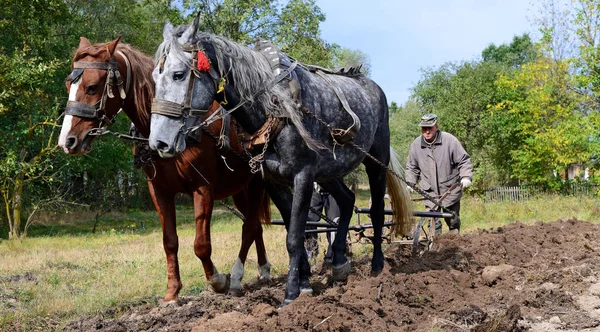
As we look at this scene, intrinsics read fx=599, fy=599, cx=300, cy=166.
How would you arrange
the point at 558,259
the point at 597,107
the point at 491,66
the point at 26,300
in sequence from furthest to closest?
the point at 491,66 < the point at 597,107 < the point at 558,259 < the point at 26,300

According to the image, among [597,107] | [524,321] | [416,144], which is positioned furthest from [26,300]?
[597,107]

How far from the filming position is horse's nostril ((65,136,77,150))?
486cm

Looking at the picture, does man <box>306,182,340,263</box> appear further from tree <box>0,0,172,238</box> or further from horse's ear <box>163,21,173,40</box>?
tree <box>0,0,172,238</box>

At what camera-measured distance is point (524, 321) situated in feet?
14.8

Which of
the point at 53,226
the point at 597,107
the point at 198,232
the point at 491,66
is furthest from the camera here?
the point at 491,66

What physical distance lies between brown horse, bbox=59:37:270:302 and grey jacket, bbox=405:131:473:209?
3.40 meters

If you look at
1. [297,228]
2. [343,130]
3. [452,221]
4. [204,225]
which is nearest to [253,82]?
[343,130]

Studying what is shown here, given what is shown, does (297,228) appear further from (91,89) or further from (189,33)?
(91,89)

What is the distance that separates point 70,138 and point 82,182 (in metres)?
20.9

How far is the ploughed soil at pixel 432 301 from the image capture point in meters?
3.89

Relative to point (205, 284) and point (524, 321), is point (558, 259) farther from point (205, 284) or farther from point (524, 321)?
point (205, 284)

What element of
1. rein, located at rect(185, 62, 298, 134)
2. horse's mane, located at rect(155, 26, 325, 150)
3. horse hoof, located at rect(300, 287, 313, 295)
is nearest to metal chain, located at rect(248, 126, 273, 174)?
horse's mane, located at rect(155, 26, 325, 150)

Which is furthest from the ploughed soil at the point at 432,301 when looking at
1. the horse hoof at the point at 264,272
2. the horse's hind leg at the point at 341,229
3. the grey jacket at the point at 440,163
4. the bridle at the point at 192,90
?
the bridle at the point at 192,90

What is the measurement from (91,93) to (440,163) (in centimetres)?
506
